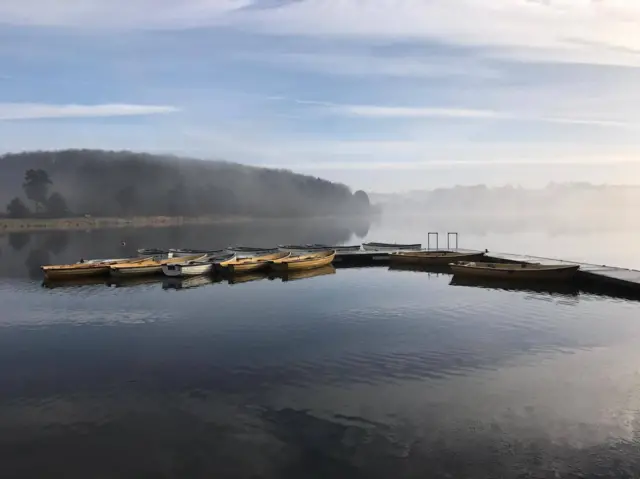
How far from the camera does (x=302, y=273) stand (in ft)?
185

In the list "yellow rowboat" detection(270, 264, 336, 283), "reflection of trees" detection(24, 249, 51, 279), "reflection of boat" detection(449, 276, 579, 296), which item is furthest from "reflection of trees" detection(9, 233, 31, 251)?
"reflection of boat" detection(449, 276, 579, 296)

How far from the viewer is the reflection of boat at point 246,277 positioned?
5104 cm

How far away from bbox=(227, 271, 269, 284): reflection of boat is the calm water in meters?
11.3

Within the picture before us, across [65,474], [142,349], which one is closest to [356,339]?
[142,349]

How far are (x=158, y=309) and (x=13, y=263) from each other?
141 feet

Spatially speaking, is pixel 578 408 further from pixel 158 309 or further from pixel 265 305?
pixel 158 309

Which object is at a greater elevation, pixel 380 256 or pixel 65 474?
pixel 380 256

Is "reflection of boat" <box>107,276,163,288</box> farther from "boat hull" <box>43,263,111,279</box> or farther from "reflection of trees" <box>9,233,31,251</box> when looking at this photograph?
"reflection of trees" <box>9,233,31,251</box>

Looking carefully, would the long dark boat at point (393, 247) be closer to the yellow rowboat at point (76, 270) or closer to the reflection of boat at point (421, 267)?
the reflection of boat at point (421, 267)

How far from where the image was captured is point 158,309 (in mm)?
37531

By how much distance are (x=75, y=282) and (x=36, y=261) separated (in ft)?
84.3

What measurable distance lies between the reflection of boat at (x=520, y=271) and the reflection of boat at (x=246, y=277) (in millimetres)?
19483

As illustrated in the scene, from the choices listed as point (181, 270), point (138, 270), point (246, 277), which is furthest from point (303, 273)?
point (138, 270)

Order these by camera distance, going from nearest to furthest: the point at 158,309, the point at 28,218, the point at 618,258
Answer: the point at 158,309 → the point at 618,258 → the point at 28,218
